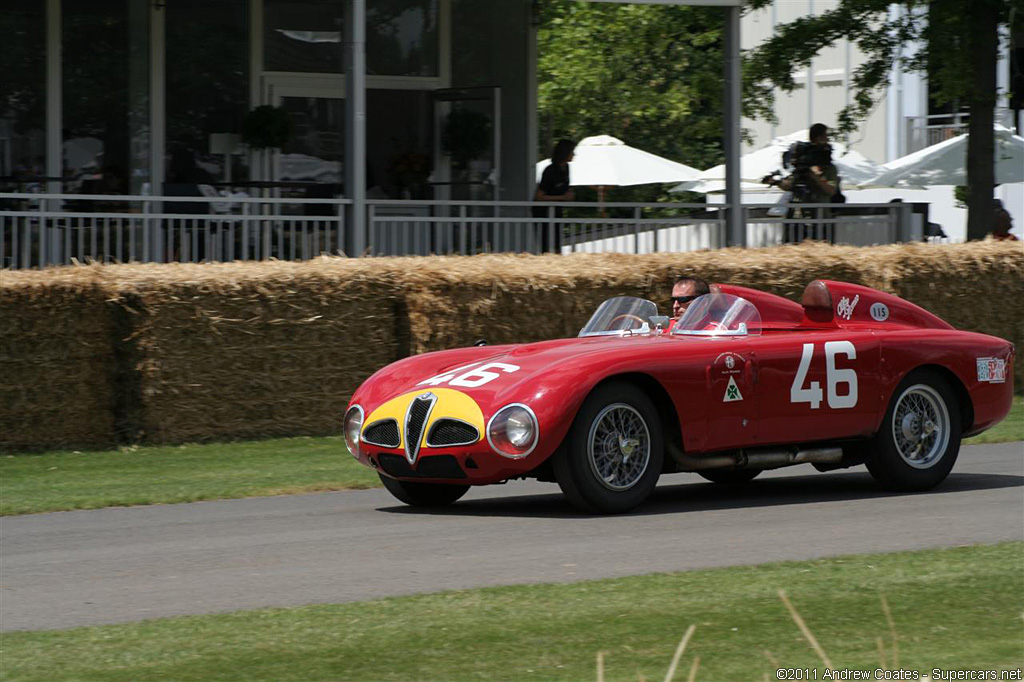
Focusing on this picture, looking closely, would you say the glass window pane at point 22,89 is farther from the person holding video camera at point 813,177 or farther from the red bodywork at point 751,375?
the red bodywork at point 751,375

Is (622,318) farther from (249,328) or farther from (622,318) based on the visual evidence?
(249,328)

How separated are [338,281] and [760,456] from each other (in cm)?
567

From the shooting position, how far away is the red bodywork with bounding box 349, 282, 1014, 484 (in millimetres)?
8969

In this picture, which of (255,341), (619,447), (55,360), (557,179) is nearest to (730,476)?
(619,447)

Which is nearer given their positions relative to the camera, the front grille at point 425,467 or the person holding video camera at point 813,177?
the front grille at point 425,467

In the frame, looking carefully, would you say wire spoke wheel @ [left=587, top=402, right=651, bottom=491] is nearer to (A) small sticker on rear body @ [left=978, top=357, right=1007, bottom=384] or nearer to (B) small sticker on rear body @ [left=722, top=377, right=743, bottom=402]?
(B) small sticker on rear body @ [left=722, top=377, right=743, bottom=402]

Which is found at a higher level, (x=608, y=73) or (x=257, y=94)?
(x=608, y=73)

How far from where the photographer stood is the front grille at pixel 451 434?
896cm

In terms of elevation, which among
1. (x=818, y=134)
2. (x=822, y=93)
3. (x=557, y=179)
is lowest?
(x=557, y=179)

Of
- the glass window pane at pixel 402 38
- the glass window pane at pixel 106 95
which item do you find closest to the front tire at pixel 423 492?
the glass window pane at pixel 106 95

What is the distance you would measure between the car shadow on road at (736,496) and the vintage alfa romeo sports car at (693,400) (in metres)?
0.17

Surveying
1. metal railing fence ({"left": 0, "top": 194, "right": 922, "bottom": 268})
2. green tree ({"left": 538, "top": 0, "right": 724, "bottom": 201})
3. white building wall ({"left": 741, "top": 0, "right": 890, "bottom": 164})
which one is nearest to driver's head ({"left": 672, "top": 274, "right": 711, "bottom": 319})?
metal railing fence ({"left": 0, "top": 194, "right": 922, "bottom": 268})

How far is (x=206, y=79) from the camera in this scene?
774 inches

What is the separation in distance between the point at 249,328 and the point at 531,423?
574 centimetres
